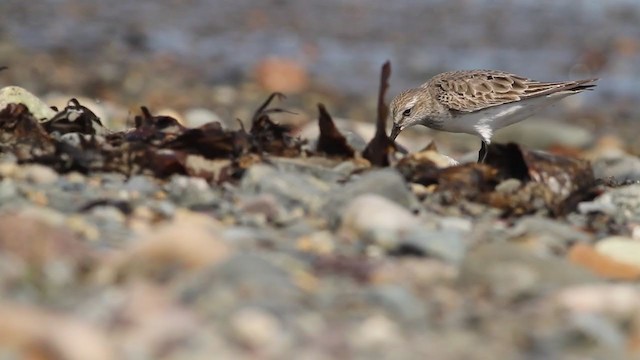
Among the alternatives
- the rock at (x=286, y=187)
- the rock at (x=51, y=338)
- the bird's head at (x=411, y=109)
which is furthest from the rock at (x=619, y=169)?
the rock at (x=51, y=338)

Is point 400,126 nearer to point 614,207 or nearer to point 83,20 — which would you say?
point 614,207

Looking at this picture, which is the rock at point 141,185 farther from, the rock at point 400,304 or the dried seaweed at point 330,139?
the rock at point 400,304

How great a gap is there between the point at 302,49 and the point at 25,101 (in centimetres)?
1207

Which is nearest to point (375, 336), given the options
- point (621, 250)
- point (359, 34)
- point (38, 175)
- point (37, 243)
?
point (37, 243)

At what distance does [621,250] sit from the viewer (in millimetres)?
4664

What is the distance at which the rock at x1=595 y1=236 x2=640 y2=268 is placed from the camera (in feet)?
15.0

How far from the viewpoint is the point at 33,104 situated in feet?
21.4

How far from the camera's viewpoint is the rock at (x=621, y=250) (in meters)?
4.58

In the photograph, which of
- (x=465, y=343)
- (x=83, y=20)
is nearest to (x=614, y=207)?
(x=465, y=343)

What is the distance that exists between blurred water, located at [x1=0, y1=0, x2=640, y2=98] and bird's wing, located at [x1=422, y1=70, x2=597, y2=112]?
780 cm

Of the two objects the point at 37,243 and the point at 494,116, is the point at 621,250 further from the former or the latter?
the point at 494,116

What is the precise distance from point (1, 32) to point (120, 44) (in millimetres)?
1561

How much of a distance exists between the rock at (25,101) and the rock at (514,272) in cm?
299

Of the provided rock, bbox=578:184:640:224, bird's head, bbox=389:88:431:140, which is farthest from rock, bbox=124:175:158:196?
bird's head, bbox=389:88:431:140
